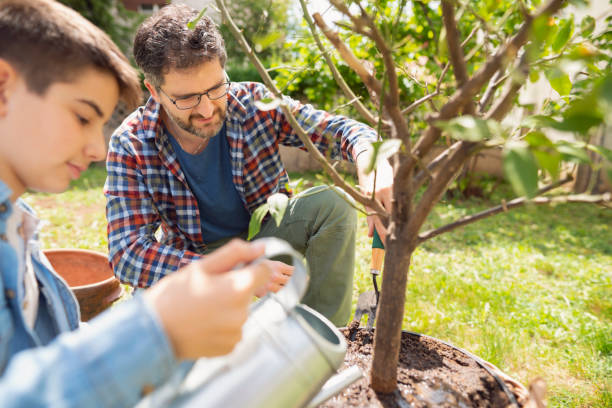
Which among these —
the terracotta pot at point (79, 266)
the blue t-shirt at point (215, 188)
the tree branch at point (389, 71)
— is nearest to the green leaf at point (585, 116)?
the tree branch at point (389, 71)

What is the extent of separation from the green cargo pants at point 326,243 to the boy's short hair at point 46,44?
1.18m

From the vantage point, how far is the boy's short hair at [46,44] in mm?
848

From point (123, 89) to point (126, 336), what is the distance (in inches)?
25.6

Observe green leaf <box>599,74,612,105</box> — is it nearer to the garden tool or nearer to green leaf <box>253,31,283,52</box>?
green leaf <box>253,31,283,52</box>

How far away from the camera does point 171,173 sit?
1.89 metres

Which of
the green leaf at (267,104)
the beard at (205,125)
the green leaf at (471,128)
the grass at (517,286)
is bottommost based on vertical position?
the grass at (517,286)

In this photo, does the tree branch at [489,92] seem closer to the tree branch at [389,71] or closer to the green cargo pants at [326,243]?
the tree branch at [389,71]

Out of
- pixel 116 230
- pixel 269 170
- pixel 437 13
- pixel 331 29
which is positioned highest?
pixel 437 13

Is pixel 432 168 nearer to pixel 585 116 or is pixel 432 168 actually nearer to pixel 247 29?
pixel 585 116

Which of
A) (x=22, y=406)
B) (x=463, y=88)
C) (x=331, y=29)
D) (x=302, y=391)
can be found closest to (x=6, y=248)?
(x=22, y=406)

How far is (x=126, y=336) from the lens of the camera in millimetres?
588

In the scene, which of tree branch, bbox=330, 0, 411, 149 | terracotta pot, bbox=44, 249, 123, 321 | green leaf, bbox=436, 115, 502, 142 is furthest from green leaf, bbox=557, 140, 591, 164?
terracotta pot, bbox=44, 249, 123, 321

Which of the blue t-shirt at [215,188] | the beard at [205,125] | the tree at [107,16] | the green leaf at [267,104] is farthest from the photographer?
the tree at [107,16]

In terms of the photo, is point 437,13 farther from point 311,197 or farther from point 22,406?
point 22,406
